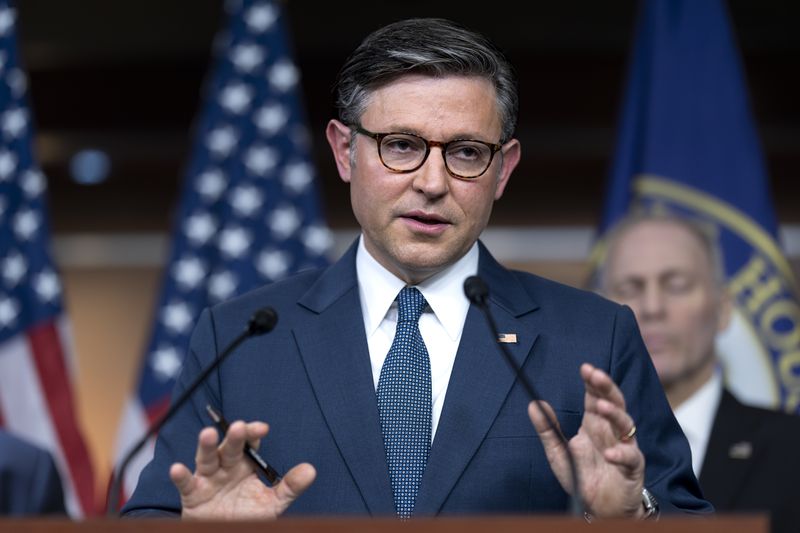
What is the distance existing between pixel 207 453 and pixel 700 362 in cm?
233

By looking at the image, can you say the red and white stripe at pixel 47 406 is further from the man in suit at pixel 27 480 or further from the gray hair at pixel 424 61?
the gray hair at pixel 424 61

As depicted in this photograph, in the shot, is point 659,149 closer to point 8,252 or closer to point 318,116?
point 8,252

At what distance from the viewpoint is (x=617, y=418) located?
166cm

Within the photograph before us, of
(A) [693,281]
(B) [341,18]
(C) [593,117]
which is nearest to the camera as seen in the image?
(A) [693,281]

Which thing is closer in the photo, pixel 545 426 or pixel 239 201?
pixel 545 426

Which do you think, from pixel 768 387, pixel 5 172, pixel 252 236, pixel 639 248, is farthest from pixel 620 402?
pixel 5 172

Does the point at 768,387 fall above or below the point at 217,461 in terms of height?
below

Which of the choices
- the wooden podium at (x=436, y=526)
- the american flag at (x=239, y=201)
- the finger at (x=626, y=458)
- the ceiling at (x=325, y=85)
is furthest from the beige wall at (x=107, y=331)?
the wooden podium at (x=436, y=526)

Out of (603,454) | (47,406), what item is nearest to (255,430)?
(603,454)

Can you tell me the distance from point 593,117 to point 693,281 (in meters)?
2.67

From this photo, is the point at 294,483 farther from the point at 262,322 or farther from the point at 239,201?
the point at 239,201

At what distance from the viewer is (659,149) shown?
4.13 m

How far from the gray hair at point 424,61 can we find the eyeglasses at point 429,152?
8 centimetres

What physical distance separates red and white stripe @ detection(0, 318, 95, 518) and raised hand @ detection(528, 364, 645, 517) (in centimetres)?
272
